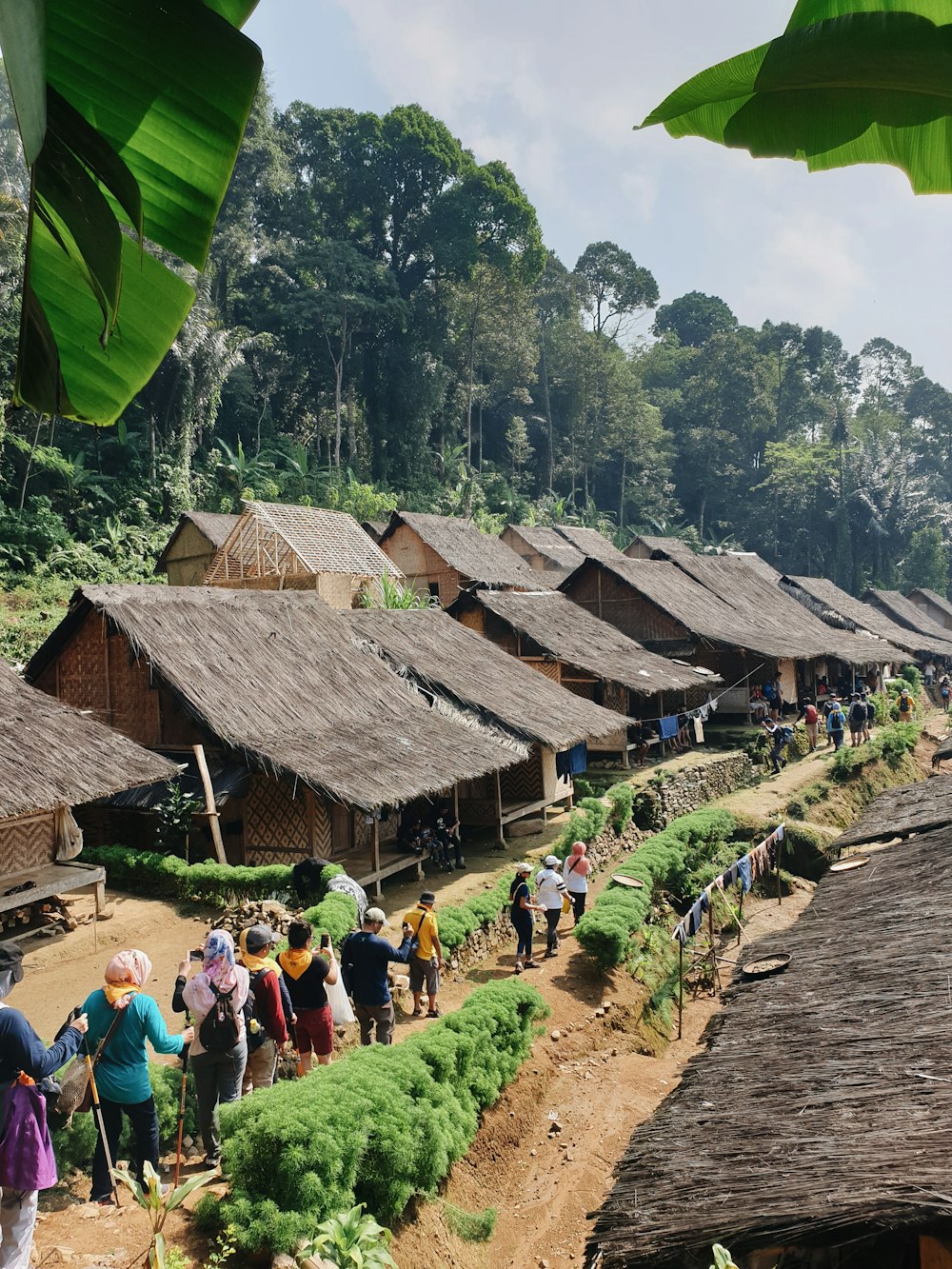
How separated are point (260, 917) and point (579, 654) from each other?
1206 centimetres

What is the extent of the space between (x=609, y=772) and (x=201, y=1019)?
50.8ft

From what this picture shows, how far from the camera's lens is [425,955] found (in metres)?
9.30

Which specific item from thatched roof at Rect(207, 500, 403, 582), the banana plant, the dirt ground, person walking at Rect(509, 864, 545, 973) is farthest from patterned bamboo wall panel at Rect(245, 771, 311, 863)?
thatched roof at Rect(207, 500, 403, 582)

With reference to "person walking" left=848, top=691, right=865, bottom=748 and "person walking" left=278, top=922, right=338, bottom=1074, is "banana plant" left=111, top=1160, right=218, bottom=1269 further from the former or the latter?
"person walking" left=848, top=691, right=865, bottom=748

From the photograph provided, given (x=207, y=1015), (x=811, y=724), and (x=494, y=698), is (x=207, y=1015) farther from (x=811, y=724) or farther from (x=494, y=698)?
(x=811, y=724)

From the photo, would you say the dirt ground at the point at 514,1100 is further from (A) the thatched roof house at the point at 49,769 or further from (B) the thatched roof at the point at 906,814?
(B) the thatched roof at the point at 906,814

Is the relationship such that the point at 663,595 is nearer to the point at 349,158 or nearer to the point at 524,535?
the point at 524,535

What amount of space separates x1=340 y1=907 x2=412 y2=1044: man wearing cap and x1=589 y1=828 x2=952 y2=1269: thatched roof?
2.85 meters

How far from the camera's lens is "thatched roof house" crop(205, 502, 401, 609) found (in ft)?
72.7

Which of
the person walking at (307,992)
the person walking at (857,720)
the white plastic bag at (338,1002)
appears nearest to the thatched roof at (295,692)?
the white plastic bag at (338,1002)

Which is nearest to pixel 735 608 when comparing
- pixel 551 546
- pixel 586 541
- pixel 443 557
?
pixel 443 557

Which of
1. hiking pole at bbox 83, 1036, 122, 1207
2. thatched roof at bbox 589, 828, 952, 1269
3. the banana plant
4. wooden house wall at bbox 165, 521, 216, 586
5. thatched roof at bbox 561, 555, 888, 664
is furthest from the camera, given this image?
wooden house wall at bbox 165, 521, 216, 586

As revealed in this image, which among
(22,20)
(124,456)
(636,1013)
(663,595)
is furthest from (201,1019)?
(124,456)

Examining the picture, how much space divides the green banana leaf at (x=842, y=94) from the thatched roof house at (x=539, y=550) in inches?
1406
